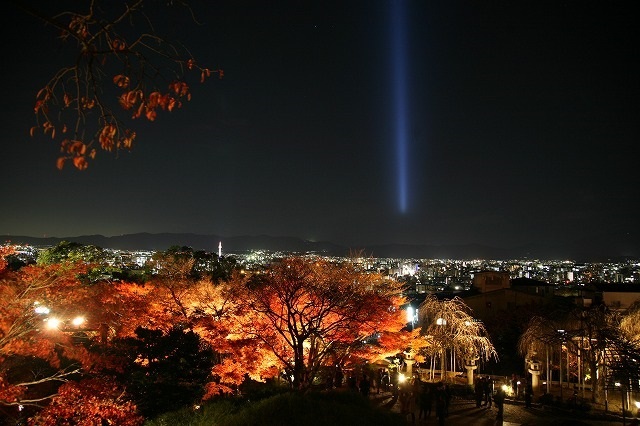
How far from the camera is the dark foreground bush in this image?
10336 mm

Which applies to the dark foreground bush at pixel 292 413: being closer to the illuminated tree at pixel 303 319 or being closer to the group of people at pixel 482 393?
the illuminated tree at pixel 303 319

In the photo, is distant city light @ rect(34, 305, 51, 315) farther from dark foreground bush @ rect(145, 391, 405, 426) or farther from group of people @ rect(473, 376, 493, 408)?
group of people @ rect(473, 376, 493, 408)

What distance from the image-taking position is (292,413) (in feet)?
34.6

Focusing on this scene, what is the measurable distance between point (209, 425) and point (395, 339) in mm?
12672

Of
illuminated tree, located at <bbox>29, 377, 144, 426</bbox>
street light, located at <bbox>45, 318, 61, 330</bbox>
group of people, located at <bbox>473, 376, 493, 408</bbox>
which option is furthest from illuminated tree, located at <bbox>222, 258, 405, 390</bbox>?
street light, located at <bbox>45, 318, 61, 330</bbox>

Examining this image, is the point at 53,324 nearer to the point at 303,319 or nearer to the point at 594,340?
the point at 303,319

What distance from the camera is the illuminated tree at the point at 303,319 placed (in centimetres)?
1758

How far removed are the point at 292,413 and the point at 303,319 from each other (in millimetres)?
8456

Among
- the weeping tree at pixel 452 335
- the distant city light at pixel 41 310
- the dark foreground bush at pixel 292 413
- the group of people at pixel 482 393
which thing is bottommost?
the group of people at pixel 482 393

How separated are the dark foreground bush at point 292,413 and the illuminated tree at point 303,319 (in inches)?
198

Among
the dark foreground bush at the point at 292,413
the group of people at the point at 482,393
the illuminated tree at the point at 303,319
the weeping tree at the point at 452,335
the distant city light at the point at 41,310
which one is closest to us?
the dark foreground bush at the point at 292,413

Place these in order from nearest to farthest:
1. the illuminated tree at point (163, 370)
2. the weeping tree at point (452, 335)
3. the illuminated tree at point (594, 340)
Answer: the illuminated tree at point (163, 370)
the illuminated tree at point (594, 340)
the weeping tree at point (452, 335)

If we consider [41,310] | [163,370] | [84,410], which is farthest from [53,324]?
[163,370]

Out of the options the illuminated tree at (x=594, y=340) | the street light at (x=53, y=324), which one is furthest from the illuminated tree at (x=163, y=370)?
the illuminated tree at (x=594, y=340)
